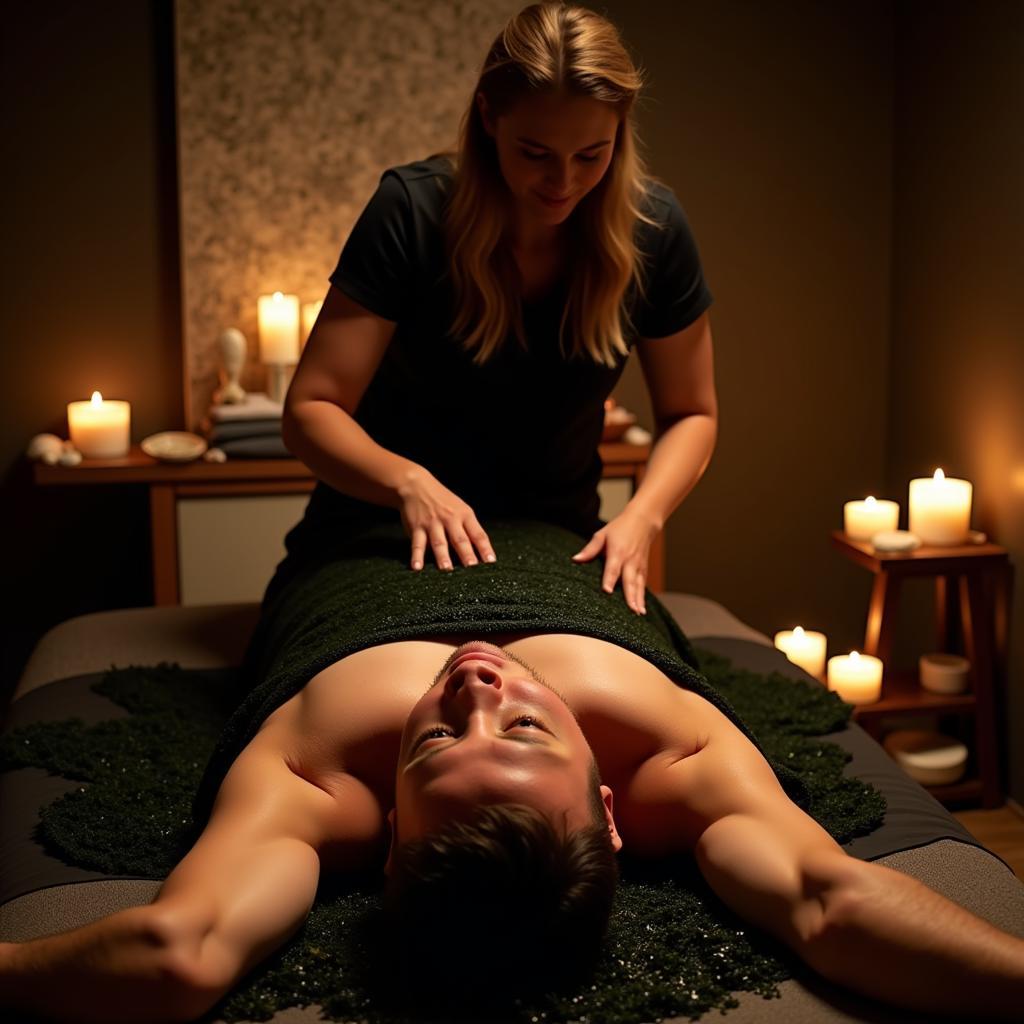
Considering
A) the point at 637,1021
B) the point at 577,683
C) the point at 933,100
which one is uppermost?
the point at 933,100

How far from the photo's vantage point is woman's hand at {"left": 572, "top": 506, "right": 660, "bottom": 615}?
6.28ft

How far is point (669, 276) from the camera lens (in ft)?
6.97

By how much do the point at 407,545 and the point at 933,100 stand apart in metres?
2.01

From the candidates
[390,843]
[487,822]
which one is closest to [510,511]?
[390,843]

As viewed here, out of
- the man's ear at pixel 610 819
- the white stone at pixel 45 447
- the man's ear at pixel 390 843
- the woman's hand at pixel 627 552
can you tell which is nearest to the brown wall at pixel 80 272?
the white stone at pixel 45 447

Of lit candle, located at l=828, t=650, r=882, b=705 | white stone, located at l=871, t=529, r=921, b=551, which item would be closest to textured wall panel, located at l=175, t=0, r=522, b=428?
white stone, located at l=871, t=529, r=921, b=551

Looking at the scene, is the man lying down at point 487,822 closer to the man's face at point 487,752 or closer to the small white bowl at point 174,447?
the man's face at point 487,752

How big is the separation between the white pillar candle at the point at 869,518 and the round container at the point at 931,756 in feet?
1.53

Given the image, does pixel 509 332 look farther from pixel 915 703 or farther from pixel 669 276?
pixel 915 703

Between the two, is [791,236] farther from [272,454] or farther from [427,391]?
[427,391]

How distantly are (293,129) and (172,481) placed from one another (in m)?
0.90

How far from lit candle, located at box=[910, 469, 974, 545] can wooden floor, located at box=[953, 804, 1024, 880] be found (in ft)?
1.90

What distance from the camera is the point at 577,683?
1.52m

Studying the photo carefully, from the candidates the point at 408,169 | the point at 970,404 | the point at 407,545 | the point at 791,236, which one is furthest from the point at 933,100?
the point at 407,545
